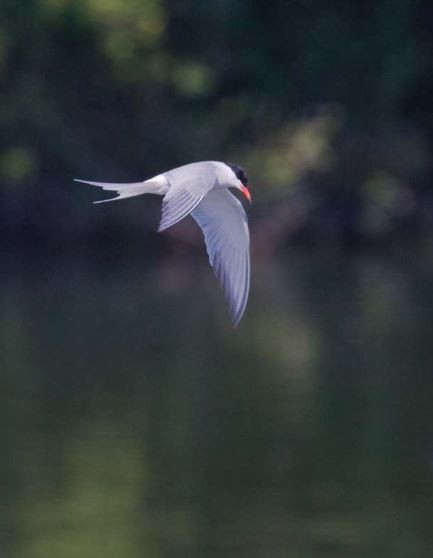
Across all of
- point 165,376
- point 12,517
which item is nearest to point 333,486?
point 12,517

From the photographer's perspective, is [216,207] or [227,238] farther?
[216,207]

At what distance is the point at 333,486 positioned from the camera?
1245 cm

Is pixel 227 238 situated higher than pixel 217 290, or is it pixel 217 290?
pixel 217 290

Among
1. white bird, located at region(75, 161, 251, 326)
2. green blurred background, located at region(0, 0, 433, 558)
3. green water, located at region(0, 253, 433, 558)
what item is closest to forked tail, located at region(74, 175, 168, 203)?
white bird, located at region(75, 161, 251, 326)

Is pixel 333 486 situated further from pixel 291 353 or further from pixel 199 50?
pixel 199 50

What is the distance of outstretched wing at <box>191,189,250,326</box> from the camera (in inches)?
243

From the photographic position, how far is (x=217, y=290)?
22.3 metres

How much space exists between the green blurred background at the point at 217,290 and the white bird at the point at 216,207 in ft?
14.8

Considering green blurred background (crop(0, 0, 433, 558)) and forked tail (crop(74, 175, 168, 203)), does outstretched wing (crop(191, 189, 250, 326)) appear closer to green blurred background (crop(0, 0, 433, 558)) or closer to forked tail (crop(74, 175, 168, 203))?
forked tail (crop(74, 175, 168, 203))

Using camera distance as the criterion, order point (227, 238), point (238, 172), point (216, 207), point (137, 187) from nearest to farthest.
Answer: point (137, 187) → point (238, 172) → point (227, 238) → point (216, 207)

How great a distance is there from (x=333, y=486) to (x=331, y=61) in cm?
1406

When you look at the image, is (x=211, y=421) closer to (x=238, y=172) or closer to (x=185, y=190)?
(x=238, y=172)

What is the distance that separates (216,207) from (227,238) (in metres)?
0.17

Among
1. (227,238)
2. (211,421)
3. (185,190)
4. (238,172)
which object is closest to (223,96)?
(211,421)
